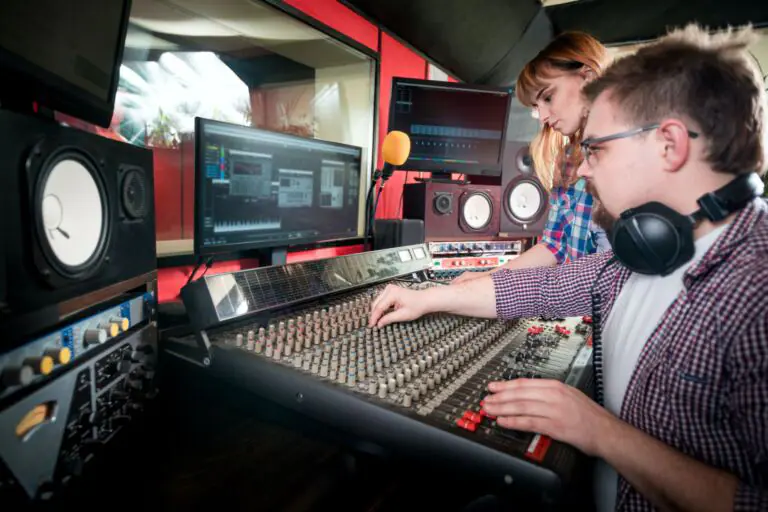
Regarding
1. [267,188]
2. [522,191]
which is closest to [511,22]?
[522,191]

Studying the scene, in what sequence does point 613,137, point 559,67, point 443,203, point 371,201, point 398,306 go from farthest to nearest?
point 443,203
point 371,201
point 559,67
point 398,306
point 613,137

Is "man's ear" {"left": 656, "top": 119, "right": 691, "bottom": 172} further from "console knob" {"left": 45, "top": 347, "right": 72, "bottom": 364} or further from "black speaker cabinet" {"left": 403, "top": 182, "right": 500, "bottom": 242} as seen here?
"black speaker cabinet" {"left": 403, "top": 182, "right": 500, "bottom": 242}

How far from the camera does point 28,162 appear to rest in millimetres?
517

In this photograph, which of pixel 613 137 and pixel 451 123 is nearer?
pixel 613 137

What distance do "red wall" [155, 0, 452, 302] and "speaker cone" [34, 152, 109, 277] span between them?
62 cm

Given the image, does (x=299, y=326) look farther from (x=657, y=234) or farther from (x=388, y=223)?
(x=388, y=223)

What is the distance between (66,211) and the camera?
1.96 feet

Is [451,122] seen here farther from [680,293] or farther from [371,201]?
[680,293]

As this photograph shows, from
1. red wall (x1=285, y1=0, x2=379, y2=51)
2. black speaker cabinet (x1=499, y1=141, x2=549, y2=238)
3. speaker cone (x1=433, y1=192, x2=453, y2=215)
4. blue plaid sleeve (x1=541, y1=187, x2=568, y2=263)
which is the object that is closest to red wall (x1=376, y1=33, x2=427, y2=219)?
red wall (x1=285, y1=0, x2=379, y2=51)

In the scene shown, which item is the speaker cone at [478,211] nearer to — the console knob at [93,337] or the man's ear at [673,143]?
the man's ear at [673,143]

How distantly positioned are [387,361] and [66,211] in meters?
0.57

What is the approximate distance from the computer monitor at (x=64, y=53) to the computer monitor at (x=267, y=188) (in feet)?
0.99

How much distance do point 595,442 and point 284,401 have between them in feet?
1.64

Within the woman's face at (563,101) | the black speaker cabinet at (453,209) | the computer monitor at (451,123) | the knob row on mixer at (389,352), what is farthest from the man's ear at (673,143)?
the computer monitor at (451,123)
